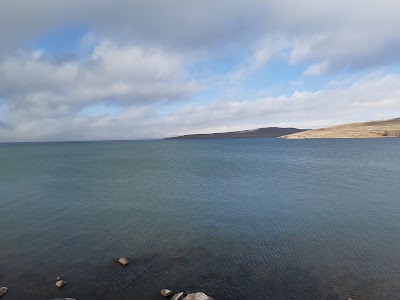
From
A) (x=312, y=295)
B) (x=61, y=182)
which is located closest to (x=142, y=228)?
(x=312, y=295)

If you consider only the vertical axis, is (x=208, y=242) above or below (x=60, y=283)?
below

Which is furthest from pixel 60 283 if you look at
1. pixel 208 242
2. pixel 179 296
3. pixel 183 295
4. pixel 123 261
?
pixel 208 242

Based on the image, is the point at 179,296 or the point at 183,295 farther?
the point at 183,295

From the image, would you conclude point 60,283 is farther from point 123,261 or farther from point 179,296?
point 179,296

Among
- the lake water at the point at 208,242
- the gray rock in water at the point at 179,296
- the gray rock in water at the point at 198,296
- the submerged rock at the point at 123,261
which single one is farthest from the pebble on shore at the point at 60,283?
the gray rock in water at the point at 198,296

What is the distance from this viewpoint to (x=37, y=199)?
35.1m

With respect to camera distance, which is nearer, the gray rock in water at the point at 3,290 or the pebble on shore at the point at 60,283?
the gray rock in water at the point at 3,290

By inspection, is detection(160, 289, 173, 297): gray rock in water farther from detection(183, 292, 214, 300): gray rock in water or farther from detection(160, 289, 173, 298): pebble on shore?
detection(183, 292, 214, 300): gray rock in water

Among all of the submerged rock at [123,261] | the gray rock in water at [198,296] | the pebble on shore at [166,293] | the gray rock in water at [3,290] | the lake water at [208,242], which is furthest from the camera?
the submerged rock at [123,261]

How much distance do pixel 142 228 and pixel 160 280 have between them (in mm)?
8888

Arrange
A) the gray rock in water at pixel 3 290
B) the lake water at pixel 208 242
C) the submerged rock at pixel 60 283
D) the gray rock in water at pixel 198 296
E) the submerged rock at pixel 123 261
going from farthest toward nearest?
the submerged rock at pixel 123 261, the submerged rock at pixel 60 283, the lake water at pixel 208 242, the gray rock in water at pixel 3 290, the gray rock in water at pixel 198 296

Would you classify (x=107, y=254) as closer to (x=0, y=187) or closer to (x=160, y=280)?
(x=160, y=280)

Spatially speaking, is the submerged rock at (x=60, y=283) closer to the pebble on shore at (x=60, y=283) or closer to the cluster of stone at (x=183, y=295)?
the pebble on shore at (x=60, y=283)

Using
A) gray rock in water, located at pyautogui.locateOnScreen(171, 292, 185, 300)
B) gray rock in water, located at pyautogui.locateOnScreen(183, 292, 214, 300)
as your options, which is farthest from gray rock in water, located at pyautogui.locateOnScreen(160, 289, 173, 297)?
gray rock in water, located at pyautogui.locateOnScreen(183, 292, 214, 300)
